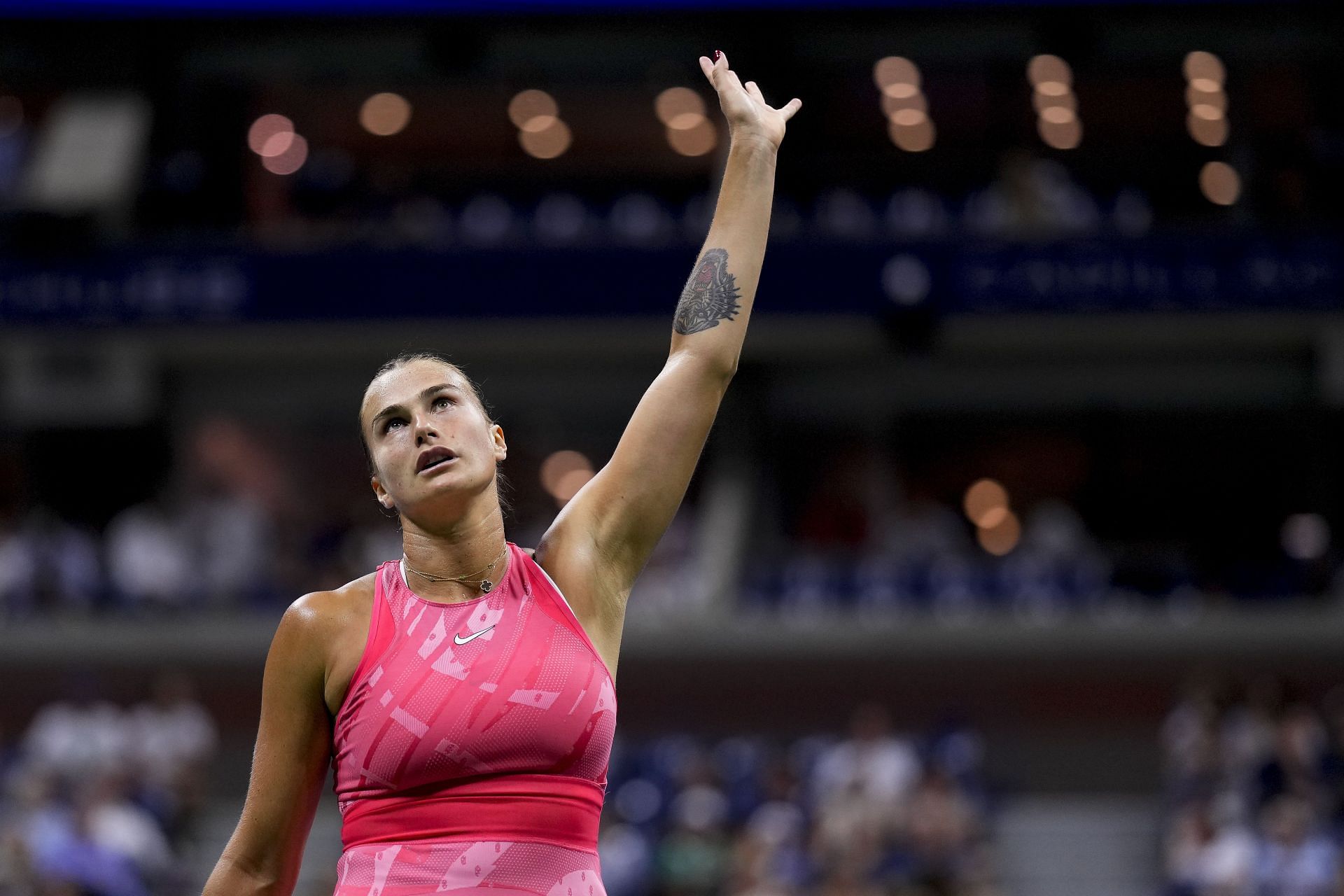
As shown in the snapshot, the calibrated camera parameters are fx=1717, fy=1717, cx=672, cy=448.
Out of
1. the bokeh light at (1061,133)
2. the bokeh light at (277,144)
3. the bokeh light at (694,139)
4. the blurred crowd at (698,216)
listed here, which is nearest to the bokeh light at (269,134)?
the bokeh light at (277,144)

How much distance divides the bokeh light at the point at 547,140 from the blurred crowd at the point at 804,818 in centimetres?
816

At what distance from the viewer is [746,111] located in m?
3.01

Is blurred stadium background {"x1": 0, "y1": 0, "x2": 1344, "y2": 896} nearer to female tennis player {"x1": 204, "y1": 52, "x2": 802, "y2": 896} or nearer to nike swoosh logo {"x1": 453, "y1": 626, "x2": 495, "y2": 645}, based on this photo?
female tennis player {"x1": 204, "y1": 52, "x2": 802, "y2": 896}

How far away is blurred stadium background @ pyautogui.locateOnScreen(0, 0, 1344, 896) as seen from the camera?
1544 cm

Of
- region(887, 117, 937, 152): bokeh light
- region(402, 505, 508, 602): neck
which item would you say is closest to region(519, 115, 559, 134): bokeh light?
region(887, 117, 937, 152): bokeh light

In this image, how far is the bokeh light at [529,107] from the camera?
2000 cm

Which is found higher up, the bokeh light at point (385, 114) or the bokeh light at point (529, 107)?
the bokeh light at point (385, 114)

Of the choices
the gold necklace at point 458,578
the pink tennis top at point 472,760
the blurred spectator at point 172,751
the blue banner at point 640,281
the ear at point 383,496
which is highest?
the blue banner at point 640,281

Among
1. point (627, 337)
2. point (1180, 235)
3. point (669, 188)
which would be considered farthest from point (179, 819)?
point (1180, 235)

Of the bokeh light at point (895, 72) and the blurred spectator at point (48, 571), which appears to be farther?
the bokeh light at point (895, 72)

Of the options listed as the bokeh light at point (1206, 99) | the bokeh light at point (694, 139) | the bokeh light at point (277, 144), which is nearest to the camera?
the bokeh light at point (1206, 99)

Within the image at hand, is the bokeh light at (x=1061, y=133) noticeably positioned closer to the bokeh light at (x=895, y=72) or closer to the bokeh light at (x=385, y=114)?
the bokeh light at (x=895, y=72)

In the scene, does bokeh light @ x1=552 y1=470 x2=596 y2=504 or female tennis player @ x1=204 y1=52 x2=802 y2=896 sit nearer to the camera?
female tennis player @ x1=204 y1=52 x2=802 y2=896

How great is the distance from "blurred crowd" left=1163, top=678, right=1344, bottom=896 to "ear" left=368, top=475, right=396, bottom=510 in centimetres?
923
